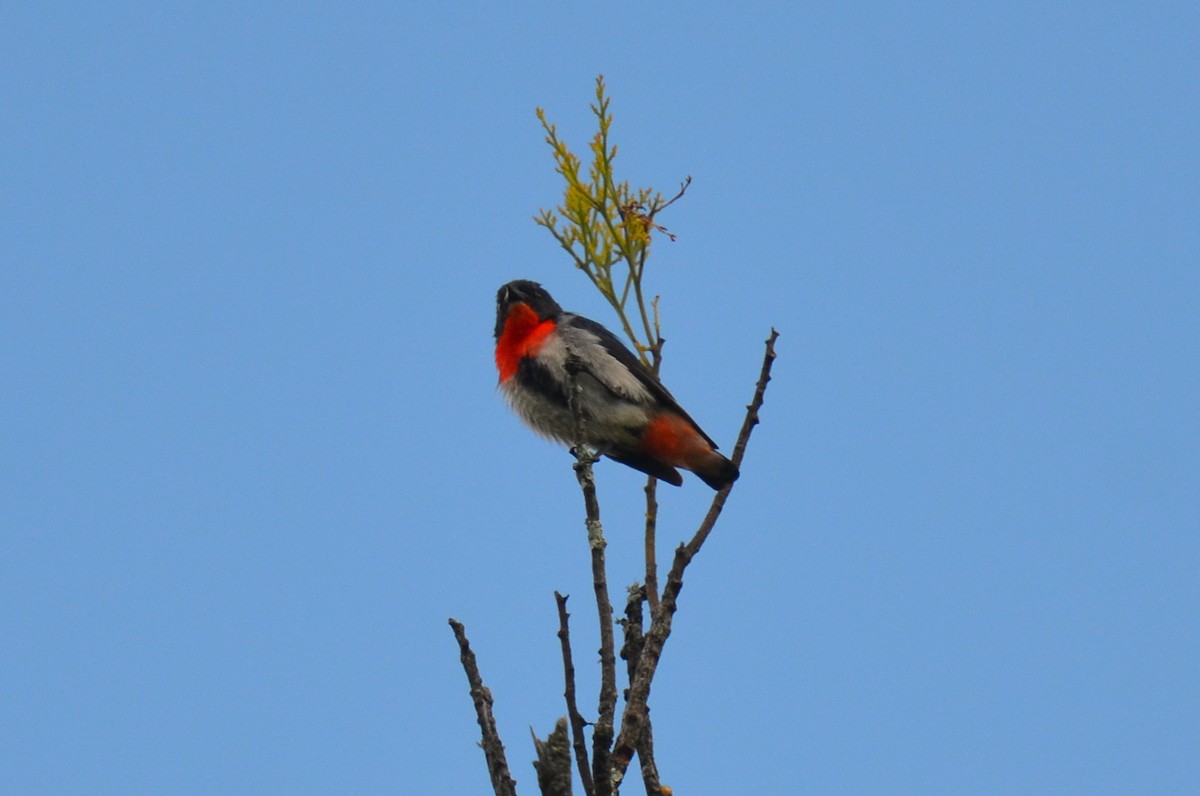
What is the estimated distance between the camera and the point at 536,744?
9.32 feet

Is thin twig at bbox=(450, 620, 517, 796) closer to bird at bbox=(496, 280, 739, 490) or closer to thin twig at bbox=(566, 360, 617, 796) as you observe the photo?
thin twig at bbox=(566, 360, 617, 796)

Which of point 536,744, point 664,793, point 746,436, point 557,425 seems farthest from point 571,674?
point 557,425

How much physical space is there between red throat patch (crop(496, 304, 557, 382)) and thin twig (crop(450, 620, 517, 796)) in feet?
14.9

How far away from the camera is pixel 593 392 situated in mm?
7453

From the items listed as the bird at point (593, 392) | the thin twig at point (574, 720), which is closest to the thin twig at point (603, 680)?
the thin twig at point (574, 720)

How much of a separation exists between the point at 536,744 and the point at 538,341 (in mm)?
4698

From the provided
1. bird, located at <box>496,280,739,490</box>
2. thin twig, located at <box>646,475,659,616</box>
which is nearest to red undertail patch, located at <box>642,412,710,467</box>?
bird, located at <box>496,280,739,490</box>

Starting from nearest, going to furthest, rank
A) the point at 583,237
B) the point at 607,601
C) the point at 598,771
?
1. the point at 598,771
2. the point at 607,601
3. the point at 583,237

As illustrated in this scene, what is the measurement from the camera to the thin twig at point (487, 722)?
281 cm

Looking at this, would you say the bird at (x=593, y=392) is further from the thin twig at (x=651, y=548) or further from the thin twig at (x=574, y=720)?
the thin twig at (x=574, y=720)

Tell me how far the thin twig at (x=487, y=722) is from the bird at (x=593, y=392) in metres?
4.19

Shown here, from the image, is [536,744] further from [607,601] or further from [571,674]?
[607,601]

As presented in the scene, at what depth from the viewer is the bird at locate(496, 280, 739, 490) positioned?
732 centimetres

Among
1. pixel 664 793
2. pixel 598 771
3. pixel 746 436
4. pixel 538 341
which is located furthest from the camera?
pixel 538 341
